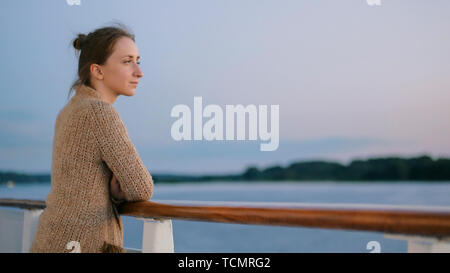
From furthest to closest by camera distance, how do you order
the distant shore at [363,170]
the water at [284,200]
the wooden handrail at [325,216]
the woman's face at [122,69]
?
the water at [284,200] < the distant shore at [363,170] < the woman's face at [122,69] < the wooden handrail at [325,216]

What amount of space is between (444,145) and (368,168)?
23.3ft

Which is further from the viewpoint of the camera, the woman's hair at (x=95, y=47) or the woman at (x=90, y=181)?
the woman's hair at (x=95, y=47)

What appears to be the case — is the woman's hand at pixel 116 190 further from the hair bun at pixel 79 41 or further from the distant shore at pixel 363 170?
the distant shore at pixel 363 170

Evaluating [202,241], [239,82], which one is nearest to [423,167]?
[239,82]

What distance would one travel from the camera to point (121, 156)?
3.50 ft

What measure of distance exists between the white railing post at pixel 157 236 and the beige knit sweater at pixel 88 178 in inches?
2.5

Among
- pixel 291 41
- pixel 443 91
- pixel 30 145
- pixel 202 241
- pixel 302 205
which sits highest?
pixel 291 41

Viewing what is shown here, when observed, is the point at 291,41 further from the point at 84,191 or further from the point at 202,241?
the point at 84,191

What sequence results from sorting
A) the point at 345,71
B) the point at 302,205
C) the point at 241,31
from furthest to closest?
the point at 345,71
the point at 241,31
the point at 302,205

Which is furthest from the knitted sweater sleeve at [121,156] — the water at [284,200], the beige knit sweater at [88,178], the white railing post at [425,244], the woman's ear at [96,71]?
the water at [284,200]

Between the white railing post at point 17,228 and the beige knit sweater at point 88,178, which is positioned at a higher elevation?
the beige knit sweater at point 88,178

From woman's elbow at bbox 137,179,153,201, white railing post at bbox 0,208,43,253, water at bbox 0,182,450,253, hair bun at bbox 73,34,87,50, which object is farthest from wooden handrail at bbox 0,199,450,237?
water at bbox 0,182,450,253

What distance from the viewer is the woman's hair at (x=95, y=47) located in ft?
4.13

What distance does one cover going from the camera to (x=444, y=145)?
21.0m
